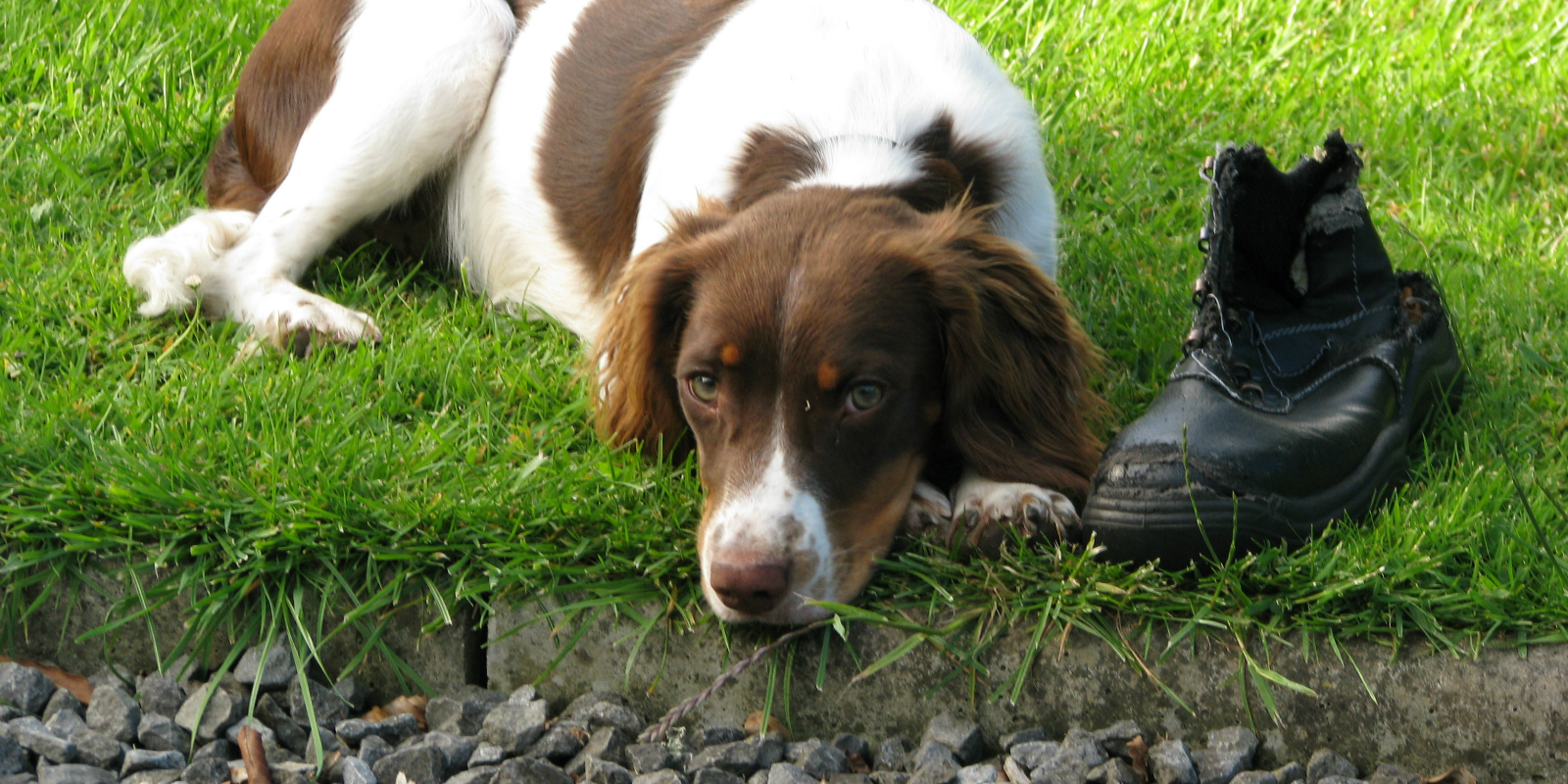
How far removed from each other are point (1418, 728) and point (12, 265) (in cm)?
325

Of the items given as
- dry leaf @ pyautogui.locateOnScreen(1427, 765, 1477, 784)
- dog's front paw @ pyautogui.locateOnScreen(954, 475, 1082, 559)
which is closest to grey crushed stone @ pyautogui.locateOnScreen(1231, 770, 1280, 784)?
dry leaf @ pyautogui.locateOnScreen(1427, 765, 1477, 784)

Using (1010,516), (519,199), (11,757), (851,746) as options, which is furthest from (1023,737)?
(519,199)

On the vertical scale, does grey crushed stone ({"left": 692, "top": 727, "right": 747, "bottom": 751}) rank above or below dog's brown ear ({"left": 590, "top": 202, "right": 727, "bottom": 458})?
below

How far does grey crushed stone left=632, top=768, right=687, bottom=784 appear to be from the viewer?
2.12 meters

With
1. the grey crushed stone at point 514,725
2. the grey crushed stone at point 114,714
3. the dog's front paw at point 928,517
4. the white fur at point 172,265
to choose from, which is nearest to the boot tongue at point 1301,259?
the dog's front paw at point 928,517

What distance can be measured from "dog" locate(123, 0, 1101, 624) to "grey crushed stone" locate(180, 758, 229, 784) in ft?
2.60

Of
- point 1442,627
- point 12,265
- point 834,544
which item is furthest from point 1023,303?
point 12,265

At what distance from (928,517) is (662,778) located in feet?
2.20

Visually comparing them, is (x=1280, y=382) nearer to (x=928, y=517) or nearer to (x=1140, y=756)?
(x=928, y=517)

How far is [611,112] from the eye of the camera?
11.8ft

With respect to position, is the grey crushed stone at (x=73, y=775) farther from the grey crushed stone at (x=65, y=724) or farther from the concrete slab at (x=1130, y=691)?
the concrete slab at (x=1130, y=691)

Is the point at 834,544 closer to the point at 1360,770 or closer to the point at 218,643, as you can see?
the point at 1360,770

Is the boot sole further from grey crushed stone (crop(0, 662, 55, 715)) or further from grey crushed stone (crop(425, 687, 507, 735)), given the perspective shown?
grey crushed stone (crop(0, 662, 55, 715))

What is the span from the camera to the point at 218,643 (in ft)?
8.23
